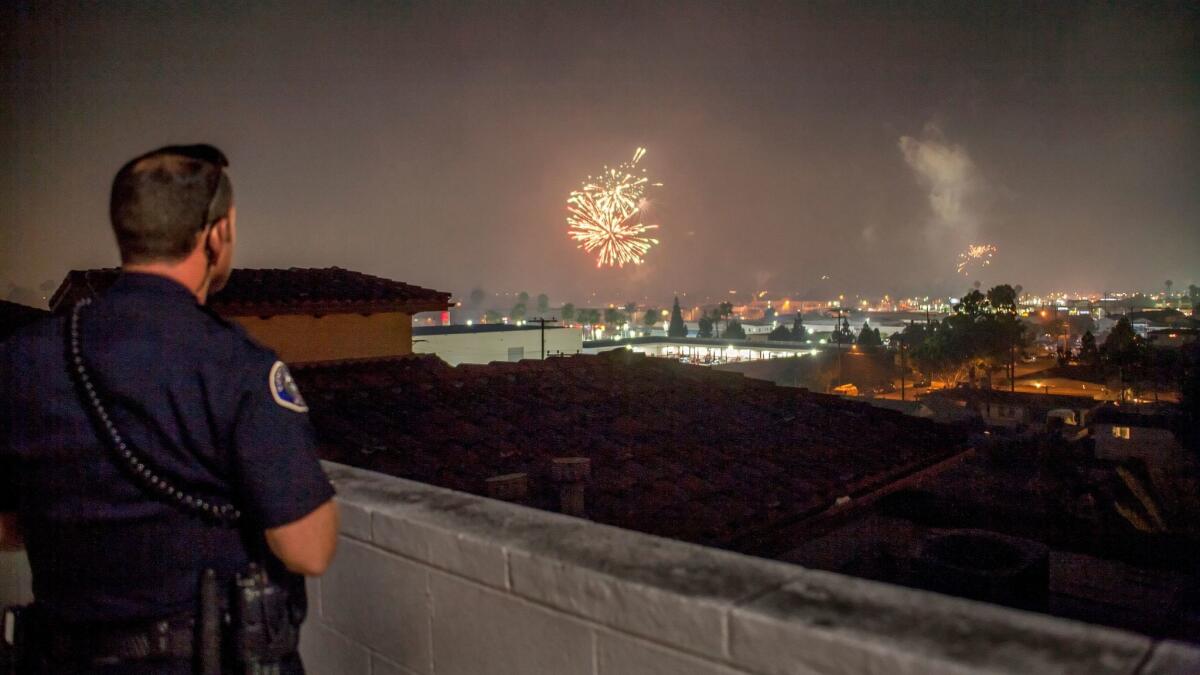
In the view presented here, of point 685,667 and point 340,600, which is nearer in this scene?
point 685,667

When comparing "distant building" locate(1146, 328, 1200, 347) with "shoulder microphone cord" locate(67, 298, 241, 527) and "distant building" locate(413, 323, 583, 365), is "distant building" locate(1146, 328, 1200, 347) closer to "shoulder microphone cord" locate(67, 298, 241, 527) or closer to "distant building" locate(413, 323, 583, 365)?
"distant building" locate(413, 323, 583, 365)

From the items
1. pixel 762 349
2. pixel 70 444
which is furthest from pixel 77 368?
pixel 762 349

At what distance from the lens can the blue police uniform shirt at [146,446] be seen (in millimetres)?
1570

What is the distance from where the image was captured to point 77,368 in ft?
5.32

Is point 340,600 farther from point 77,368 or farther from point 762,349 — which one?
point 762,349

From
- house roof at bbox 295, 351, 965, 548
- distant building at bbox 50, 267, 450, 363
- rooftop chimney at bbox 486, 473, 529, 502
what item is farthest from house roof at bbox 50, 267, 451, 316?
rooftop chimney at bbox 486, 473, 529, 502

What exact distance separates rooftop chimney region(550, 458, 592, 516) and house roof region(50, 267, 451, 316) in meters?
7.49

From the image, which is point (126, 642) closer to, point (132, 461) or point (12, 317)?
point (132, 461)

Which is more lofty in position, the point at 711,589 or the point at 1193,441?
the point at 711,589

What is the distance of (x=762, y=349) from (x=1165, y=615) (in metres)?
86.4

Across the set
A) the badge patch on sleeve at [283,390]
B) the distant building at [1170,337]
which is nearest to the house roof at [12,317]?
the badge patch on sleeve at [283,390]

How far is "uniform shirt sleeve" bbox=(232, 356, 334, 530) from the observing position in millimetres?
1556

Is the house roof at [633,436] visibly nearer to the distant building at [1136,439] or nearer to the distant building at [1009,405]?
the distant building at [1136,439]

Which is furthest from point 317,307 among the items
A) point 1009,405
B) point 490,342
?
point 1009,405
